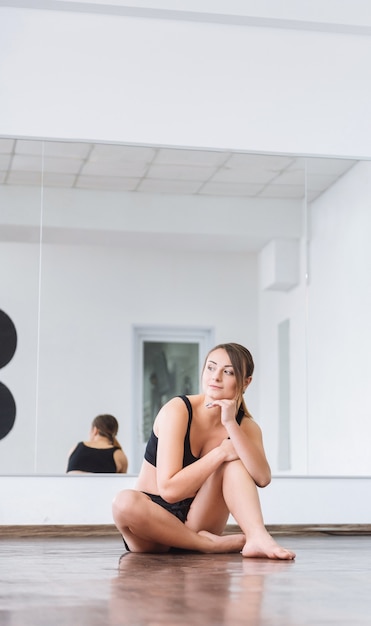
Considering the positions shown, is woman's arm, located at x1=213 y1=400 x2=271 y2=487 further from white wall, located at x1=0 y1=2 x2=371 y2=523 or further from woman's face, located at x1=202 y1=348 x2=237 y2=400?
white wall, located at x1=0 y1=2 x2=371 y2=523

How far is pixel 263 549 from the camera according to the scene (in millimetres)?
3254

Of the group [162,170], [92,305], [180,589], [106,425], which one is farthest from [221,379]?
[162,170]

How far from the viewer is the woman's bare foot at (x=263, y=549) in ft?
10.7

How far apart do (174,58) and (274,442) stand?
2146 mm

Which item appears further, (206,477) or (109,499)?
(109,499)

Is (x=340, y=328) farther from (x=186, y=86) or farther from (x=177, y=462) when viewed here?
(x=177, y=462)

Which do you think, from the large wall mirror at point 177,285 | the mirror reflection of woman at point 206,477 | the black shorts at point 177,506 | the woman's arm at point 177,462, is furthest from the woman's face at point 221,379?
the large wall mirror at point 177,285

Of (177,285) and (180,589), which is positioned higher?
(177,285)

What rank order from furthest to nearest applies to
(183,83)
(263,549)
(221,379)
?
1. (183,83)
2. (221,379)
3. (263,549)

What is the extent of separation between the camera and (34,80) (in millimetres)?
5082

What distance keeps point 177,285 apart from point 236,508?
1.97 m

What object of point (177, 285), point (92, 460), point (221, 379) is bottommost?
point (92, 460)

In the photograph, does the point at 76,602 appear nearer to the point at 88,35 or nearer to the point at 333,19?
the point at 88,35

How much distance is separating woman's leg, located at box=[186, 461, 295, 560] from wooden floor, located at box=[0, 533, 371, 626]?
88mm
